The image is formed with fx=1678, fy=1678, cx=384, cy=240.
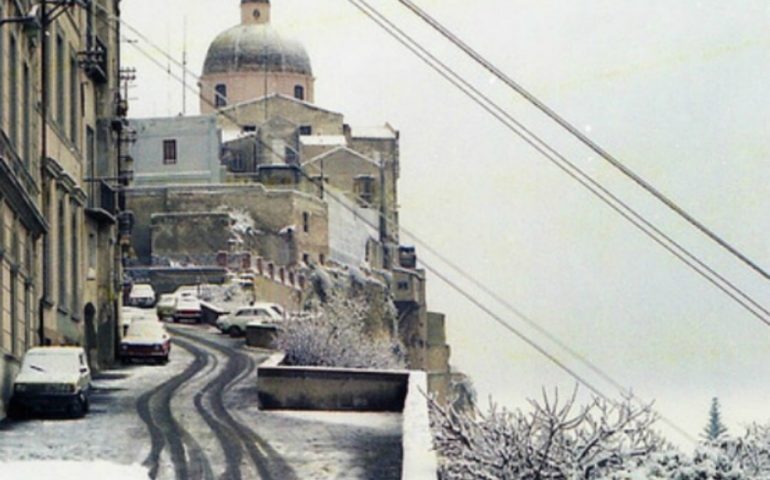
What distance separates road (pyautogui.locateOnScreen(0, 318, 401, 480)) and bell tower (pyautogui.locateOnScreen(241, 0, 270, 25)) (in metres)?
→ 83.3

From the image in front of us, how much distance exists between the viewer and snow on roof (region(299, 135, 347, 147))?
106500mm

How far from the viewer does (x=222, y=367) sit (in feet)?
138

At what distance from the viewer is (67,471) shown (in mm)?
17672

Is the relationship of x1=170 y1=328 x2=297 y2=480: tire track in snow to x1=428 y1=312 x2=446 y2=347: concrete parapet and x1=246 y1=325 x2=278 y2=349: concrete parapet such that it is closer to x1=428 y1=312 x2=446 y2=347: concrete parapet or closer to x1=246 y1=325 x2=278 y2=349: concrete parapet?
x1=246 y1=325 x2=278 y2=349: concrete parapet

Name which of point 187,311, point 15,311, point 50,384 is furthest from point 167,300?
point 50,384

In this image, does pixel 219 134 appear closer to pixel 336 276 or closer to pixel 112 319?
pixel 336 276

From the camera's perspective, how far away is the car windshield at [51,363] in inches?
1067

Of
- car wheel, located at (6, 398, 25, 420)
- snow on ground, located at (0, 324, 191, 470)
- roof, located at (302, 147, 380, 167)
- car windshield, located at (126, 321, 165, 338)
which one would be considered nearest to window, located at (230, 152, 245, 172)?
roof, located at (302, 147, 380, 167)

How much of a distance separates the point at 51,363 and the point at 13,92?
4.66 meters

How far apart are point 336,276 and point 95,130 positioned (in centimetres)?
5118

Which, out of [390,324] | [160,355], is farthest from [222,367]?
[390,324]

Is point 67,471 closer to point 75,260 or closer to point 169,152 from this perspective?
point 75,260

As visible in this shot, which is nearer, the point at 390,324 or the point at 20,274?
the point at 20,274

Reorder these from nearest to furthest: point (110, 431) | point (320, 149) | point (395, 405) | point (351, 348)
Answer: point (110, 431) < point (395, 405) < point (351, 348) < point (320, 149)
